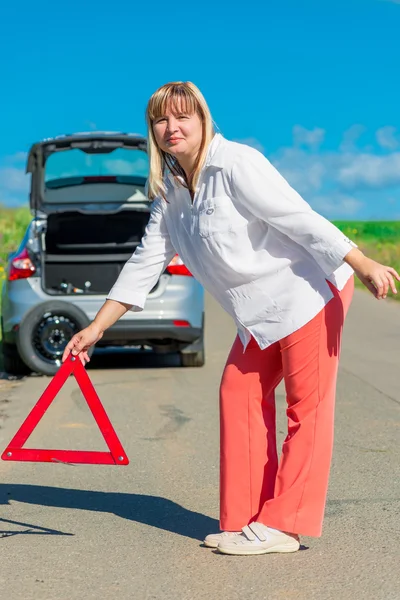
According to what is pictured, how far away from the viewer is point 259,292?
454 centimetres

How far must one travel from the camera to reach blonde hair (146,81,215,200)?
450 cm

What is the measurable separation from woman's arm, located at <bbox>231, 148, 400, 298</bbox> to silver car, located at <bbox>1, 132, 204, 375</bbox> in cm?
610

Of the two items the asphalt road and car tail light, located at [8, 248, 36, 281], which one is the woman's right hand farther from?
car tail light, located at [8, 248, 36, 281]

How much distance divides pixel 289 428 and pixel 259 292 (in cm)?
57

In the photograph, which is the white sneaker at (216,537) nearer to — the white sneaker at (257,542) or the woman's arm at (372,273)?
the white sneaker at (257,542)

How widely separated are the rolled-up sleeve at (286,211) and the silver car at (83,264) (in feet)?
20.0

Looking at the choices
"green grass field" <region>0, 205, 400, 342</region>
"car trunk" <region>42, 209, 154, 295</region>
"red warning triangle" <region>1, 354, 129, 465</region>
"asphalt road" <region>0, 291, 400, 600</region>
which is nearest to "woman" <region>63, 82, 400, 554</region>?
"red warning triangle" <region>1, 354, 129, 465</region>

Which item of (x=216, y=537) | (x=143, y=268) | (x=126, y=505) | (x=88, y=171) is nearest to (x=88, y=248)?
(x=88, y=171)

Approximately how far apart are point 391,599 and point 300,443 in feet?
2.50

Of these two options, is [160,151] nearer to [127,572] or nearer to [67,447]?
[127,572]

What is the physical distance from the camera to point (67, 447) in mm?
7305

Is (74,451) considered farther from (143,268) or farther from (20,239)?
(20,239)

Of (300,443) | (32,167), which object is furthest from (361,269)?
(32,167)

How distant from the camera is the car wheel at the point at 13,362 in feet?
35.5
